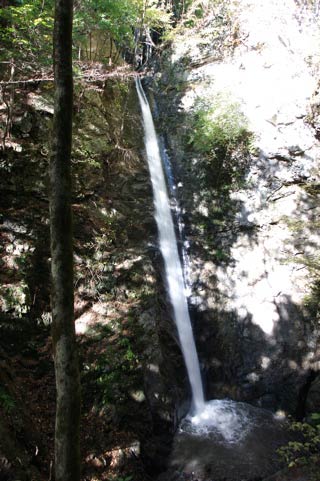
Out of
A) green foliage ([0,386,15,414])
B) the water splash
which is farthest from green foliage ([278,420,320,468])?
green foliage ([0,386,15,414])

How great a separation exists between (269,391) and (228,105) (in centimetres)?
846

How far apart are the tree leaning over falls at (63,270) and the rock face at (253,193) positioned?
5.26 m

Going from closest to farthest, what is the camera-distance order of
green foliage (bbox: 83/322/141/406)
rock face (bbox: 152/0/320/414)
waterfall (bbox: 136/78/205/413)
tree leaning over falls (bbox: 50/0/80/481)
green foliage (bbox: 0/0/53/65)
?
tree leaning over falls (bbox: 50/0/80/481), green foliage (bbox: 83/322/141/406), green foliage (bbox: 0/0/53/65), waterfall (bbox: 136/78/205/413), rock face (bbox: 152/0/320/414)

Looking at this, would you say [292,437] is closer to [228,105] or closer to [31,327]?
[31,327]

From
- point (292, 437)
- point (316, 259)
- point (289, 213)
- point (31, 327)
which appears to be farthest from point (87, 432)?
point (289, 213)

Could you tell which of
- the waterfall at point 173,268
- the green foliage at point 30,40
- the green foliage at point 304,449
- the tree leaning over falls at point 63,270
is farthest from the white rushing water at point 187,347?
the green foliage at point 30,40

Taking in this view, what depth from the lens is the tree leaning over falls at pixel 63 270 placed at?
2.63m

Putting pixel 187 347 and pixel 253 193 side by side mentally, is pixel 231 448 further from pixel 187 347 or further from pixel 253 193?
pixel 253 193

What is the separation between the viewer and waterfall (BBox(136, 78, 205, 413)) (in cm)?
720

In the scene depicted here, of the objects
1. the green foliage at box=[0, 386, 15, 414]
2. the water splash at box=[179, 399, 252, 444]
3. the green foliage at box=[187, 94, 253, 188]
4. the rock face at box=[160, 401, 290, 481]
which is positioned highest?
the green foliage at box=[187, 94, 253, 188]

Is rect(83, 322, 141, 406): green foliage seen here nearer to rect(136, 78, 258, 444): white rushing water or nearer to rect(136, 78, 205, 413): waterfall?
rect(136, 78, 258, 444): white rushing water

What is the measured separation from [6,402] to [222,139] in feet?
29.0

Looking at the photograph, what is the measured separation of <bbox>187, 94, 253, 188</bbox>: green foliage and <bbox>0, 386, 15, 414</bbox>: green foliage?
24.7 feet

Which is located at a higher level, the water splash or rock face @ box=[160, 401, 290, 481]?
the water splash
